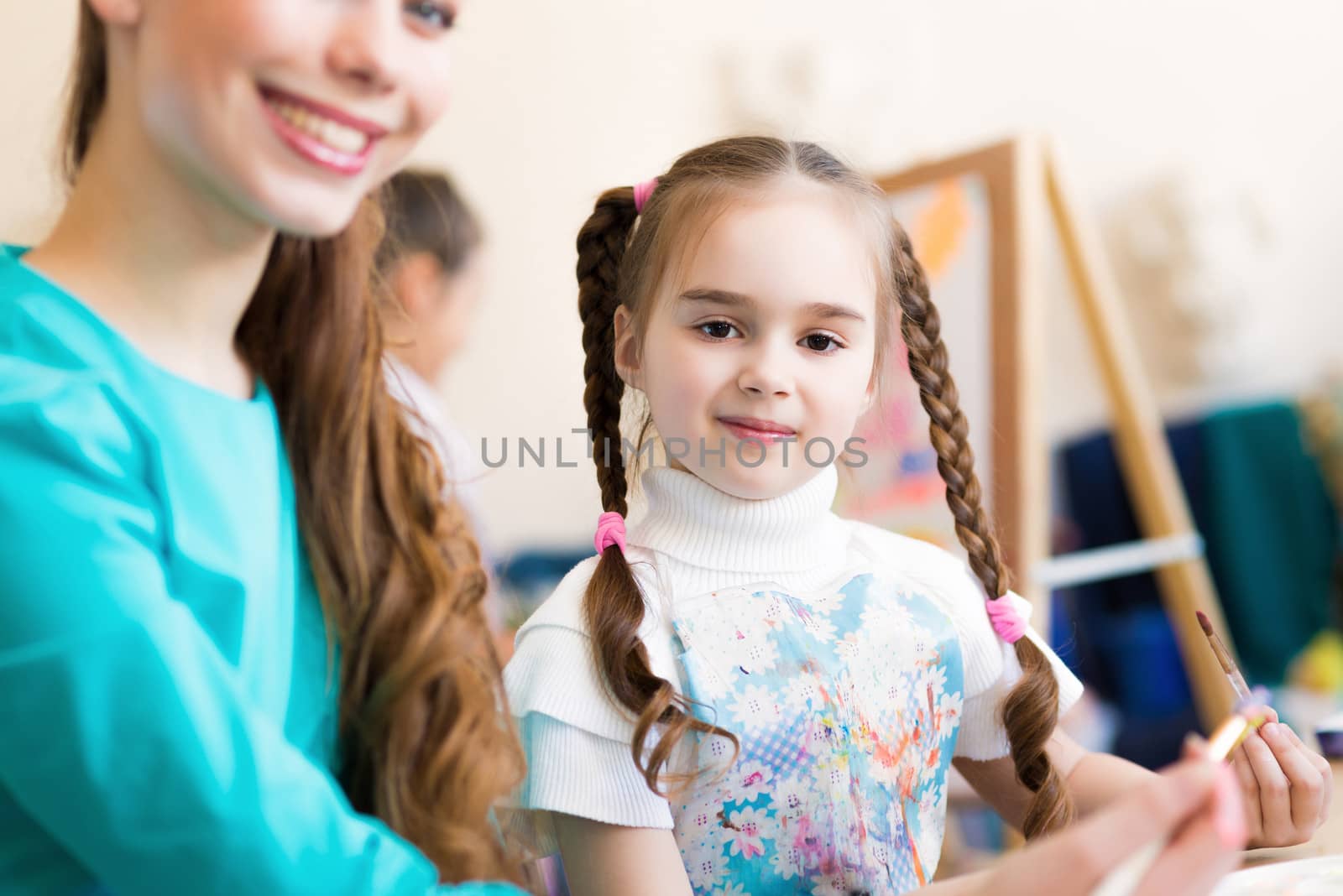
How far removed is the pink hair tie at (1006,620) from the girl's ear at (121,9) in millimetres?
620

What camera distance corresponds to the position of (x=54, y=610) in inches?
20.2

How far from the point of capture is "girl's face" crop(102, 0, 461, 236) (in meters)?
0.54

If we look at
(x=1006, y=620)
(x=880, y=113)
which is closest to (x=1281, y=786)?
Result: (x=1006, y=620)

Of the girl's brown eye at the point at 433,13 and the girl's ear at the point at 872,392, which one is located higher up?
the girl's brown eye at the point at 433,13

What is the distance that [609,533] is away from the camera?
0.77 metres

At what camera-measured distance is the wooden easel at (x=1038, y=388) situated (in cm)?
169

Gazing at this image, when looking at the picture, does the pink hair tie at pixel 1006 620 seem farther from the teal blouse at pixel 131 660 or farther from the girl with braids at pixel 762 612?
the teal blouse at pixel 131 660

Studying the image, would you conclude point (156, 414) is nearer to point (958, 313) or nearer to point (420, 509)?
point (420, 509)

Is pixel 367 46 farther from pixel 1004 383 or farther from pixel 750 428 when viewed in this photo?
pixel 1004 383

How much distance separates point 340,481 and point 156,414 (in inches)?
5.0

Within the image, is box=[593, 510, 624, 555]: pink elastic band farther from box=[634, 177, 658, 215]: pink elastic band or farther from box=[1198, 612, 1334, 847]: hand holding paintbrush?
box=[1198, 612, 1334, 847]: hand holding paintbrush

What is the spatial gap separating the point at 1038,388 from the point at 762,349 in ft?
3.58

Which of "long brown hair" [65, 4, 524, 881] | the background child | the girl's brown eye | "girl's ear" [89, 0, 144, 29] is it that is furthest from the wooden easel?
"girl's ear" [89, 0, 144, 29]

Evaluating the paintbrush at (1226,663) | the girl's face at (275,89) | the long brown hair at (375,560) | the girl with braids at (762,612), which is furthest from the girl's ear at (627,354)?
the paintbrush at (1226,663)
